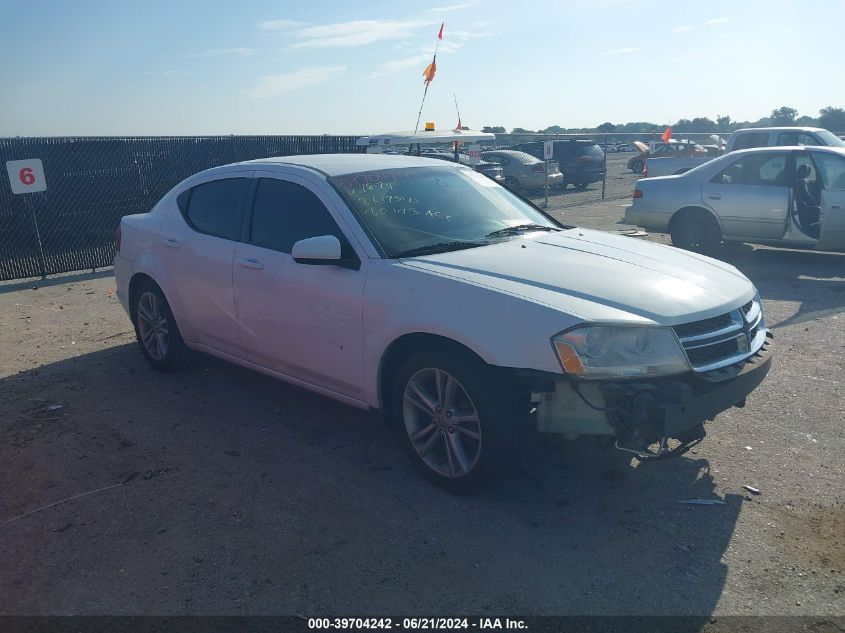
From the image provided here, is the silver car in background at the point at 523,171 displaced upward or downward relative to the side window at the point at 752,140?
downward

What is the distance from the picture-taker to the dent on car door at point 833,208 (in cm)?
980

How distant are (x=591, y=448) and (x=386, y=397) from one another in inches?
51.4

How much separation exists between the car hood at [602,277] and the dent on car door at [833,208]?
604 cm

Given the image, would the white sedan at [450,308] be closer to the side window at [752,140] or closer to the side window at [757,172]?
the side window at [757,172]

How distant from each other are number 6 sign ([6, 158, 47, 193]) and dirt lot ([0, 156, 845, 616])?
5829 mm

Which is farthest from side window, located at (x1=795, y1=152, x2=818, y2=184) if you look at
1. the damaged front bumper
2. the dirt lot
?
the damaged front bumper

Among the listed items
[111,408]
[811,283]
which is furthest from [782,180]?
[111,408]

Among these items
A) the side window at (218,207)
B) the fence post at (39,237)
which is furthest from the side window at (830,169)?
the fence post at (39,237)

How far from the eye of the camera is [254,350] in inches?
207

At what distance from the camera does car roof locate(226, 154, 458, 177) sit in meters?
5.16

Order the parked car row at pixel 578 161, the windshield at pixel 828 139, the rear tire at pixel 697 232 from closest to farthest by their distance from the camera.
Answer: the rear tire at pixel 697 232 → the windshield at pixel 828 139 → the parked car row at pixel 578 161

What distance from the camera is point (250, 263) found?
514 cm

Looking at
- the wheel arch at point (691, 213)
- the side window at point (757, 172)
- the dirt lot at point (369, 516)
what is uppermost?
the side window at point (757, 172)

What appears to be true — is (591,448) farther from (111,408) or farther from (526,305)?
(111,408)
